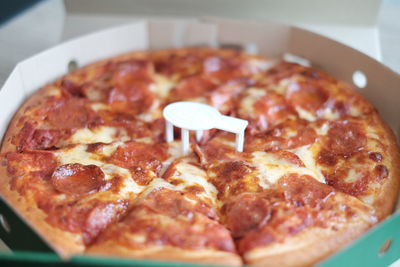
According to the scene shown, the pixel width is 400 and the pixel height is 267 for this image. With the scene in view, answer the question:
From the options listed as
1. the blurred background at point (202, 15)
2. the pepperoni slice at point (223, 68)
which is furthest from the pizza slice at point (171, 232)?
the blurred background at point (202, 15)

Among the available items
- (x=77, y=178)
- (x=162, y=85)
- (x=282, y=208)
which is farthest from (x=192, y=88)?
(x=282, y=208)

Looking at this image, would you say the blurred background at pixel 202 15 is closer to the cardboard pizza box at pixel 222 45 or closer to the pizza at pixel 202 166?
the cardboard pizza box at pixel 222 45

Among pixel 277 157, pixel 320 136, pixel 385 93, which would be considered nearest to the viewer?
pixel 277 157

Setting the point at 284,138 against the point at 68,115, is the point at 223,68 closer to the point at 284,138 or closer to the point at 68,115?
the point at 284,138

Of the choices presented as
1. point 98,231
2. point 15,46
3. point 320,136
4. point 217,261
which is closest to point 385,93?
point 320,136

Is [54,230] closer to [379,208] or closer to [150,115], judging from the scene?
[150,115]
